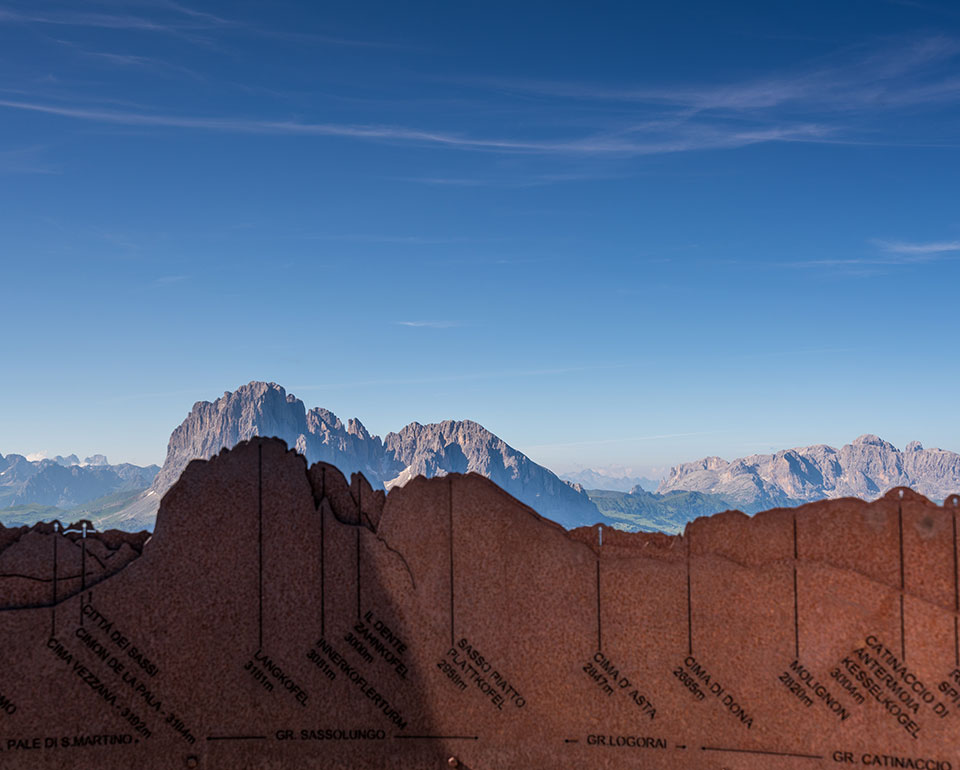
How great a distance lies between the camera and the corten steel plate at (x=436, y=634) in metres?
12.5

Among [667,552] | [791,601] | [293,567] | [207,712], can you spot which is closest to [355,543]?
[293,567]

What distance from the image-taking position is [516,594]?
1327cm

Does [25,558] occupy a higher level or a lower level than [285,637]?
higher

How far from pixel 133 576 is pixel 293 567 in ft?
9.82

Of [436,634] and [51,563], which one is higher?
[51,563]

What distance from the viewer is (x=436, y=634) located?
1330cm

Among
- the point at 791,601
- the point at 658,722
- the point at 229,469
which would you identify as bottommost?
the point at 658,722

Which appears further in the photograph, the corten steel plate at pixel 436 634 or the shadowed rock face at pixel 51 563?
the shadowed rock face at pixel 51 563

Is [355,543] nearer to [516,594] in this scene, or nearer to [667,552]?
[516,594]

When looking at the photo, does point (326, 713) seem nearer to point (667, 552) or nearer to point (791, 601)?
point (667, 552)

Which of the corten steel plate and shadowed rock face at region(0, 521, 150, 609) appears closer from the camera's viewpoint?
the corten steel plate

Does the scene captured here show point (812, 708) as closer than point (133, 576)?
Yes

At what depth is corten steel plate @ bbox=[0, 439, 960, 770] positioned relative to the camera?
41.1 feet

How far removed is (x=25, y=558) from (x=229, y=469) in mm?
4027
